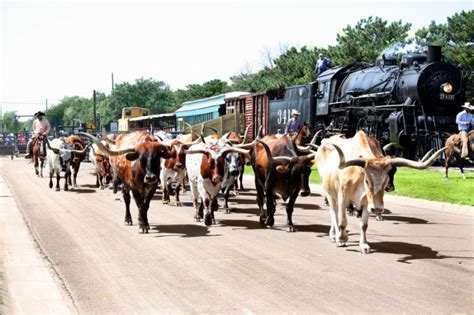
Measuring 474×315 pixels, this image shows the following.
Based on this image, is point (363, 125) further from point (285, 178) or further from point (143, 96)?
point (143, 96)

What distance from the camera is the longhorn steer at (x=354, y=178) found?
990 cm

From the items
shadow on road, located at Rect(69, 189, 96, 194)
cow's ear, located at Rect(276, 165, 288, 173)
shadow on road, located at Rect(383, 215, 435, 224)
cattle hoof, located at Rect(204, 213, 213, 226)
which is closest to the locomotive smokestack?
shadow on road, located at Rect(383, 215, 435, 224)

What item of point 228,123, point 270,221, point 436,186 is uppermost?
point 228,123

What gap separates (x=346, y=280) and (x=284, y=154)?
17.5ft

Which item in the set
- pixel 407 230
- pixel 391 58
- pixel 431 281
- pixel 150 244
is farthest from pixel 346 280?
pixel 391 58

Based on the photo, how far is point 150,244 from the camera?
11133mm

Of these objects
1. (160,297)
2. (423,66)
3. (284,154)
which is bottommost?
(160,297)

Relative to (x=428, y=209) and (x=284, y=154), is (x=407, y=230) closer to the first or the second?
(x=284, y=154)

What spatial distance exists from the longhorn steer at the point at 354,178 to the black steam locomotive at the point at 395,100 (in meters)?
13.3

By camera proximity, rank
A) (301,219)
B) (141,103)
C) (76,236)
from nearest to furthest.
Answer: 1. (76,236)
2. (301,219)
3. (141,103)

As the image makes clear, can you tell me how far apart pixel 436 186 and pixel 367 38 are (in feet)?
137

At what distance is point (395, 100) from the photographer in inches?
1022

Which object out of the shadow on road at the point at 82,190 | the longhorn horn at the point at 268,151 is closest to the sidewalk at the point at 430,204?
the longhorn horn at the point at 268,151

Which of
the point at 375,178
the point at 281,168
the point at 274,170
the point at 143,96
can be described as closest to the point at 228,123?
the point at 274,170
